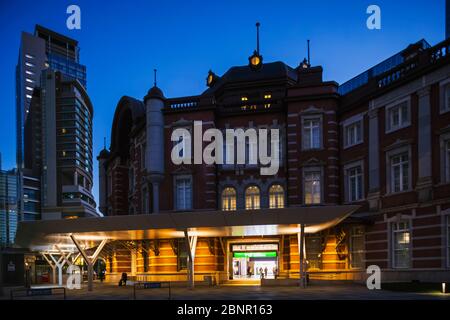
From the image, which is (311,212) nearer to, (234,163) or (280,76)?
(234,163)

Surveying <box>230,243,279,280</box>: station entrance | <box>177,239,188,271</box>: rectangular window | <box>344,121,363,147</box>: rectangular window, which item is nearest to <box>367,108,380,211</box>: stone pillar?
<box>344,121,363,147</box>: rectangular window

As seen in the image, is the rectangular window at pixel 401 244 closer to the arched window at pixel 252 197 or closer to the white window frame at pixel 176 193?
the arched window at pixel 252 197

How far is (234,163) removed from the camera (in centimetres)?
4181

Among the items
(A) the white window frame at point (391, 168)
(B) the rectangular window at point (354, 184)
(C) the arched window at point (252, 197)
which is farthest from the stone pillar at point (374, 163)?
(C) the arched window at point (252, 197)

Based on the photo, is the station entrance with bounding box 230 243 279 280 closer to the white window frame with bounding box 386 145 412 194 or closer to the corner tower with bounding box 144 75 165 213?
the corner tower with bounding box 144 75 165 213

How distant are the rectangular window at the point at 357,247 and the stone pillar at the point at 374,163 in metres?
2.30

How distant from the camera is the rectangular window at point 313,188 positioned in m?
39.4

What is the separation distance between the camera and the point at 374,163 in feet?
116

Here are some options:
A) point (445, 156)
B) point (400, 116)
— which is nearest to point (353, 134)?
point (400, 116)

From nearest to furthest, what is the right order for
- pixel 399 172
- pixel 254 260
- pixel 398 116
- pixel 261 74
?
pixel 399 172 < pixel 398 116 < pixel 254 260 < pixel 261 74

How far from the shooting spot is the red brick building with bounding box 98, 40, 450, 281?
30.8m

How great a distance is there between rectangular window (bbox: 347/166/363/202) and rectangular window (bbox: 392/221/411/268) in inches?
176

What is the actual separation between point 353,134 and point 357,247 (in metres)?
8.00

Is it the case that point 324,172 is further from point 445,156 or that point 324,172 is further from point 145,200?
point 145,200
